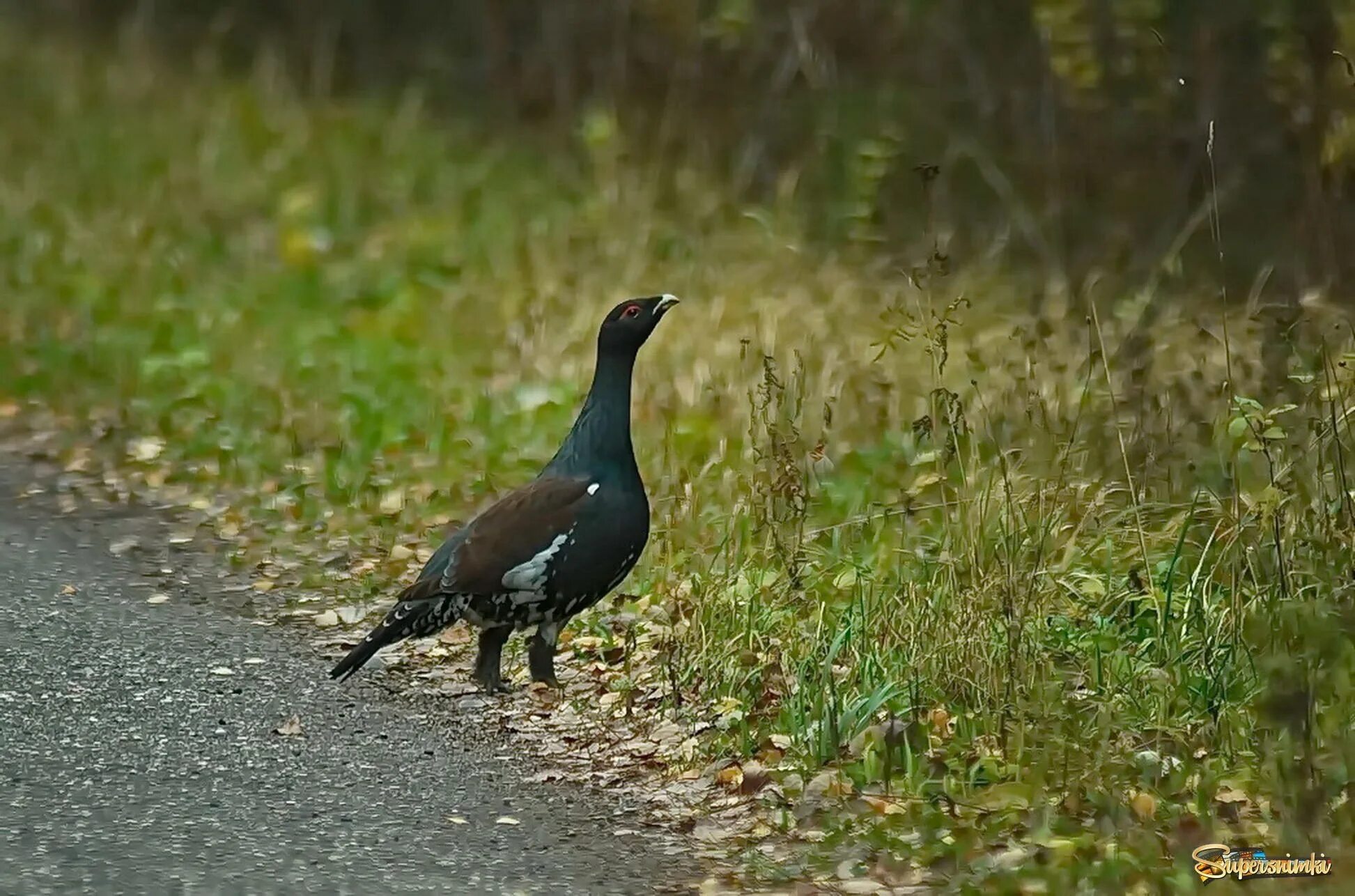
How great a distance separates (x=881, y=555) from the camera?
7199 mm

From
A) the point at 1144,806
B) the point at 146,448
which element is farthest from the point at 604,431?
the point at 146,448

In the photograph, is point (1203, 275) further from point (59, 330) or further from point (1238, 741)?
point (59, 330)

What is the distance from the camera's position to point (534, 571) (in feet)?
21.0

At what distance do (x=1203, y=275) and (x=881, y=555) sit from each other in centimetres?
367

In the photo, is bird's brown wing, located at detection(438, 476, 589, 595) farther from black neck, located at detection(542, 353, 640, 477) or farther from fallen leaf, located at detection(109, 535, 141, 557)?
fallen leaf, located at detection(109, 535, 141, 557)

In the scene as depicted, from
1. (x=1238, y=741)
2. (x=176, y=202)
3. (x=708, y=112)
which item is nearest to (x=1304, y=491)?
Result: (x=1238, y=741)

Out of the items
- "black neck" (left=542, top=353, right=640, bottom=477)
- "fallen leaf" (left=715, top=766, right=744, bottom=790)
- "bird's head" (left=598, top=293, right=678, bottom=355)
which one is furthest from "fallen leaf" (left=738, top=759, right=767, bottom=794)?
"bird's head" (left=598, top=293, right=678, bottom=355)

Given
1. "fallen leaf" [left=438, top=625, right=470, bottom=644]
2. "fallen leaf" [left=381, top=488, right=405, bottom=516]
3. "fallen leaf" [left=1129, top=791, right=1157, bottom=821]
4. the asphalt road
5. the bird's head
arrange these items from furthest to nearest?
"fallen leaf" [left=381, top=488, right=405, bottom=516]
"fallen leaf" [left=438, top=625, right=470, bottom=644]
the bird's head
"fallen leaf" [left=1129, top=791, right=1157, bottom=821]
the asphalt road

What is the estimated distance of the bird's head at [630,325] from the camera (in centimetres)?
676

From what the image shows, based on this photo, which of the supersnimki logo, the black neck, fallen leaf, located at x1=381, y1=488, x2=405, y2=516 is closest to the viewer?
the supersnimki logo

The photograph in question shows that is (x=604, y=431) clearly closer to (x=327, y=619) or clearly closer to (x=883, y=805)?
(x=327, y=619)

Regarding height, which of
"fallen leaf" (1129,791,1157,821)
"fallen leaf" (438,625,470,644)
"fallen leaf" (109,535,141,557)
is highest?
"fallen leaf" (1129,791,1157,821)

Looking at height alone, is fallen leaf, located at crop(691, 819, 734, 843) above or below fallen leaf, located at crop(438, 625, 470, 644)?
above

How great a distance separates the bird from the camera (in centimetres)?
Result: 640
